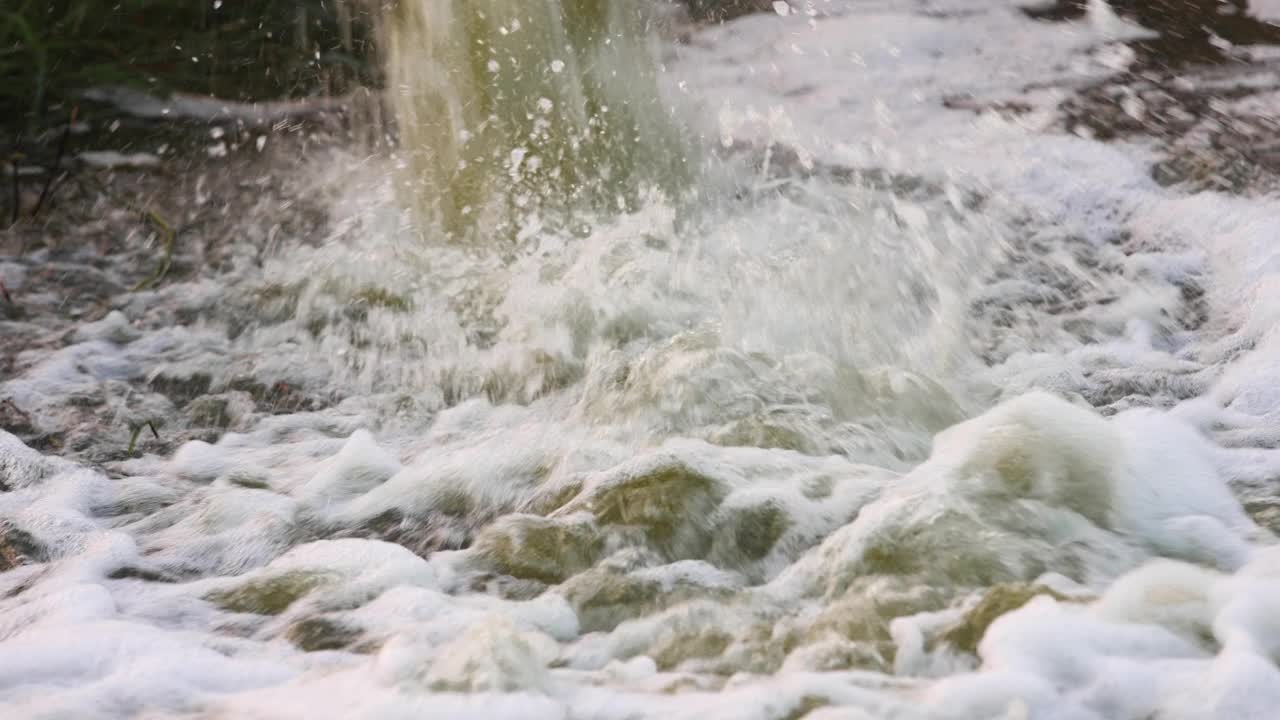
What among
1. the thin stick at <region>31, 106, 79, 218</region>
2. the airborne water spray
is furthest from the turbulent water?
the thin stick at <region>31, 106, 79, 218</region>

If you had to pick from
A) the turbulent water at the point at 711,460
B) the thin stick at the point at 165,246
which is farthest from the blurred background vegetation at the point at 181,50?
the turbulent water at the point at 711,460

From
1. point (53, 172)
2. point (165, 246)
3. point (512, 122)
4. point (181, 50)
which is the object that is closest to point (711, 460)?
point (512, 122)

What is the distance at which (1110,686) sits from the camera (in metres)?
1.40

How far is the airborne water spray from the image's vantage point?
3.71 metres

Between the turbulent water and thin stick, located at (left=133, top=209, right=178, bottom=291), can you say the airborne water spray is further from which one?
thin stick, located at (left=133, top=209, right=178, bottom=291)

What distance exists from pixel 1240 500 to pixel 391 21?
3.15 meters

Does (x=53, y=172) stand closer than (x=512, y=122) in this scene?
No

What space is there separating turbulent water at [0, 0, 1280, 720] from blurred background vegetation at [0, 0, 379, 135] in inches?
32.9

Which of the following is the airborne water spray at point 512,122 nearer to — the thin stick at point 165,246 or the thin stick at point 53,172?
the thin stick at point 165,246

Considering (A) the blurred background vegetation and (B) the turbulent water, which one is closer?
(B) the turbulent water

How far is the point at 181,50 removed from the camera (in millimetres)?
4656

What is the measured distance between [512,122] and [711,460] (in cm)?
193

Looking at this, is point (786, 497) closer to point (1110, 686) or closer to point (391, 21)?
point (1110, 686)

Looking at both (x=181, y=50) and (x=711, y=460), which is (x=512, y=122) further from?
(x=711, y=460)
